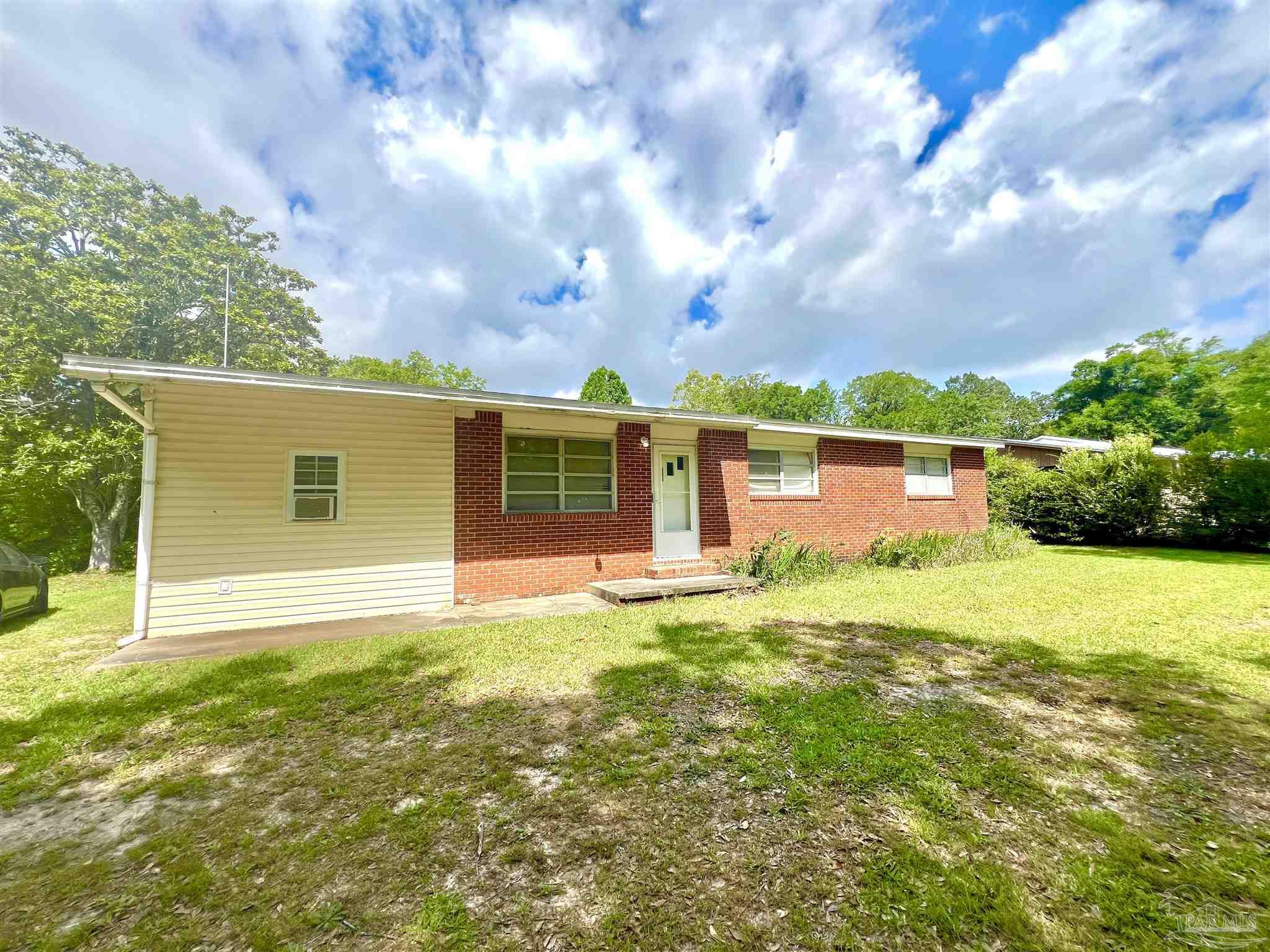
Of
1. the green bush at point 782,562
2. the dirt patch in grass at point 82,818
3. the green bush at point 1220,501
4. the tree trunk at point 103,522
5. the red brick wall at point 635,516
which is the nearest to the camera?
the dirt patch in grass at point 82,818

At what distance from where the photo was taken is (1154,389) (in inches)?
1383

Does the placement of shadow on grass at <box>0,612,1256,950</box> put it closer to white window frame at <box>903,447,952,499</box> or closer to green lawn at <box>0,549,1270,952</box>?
green lawn at <box>0,549,1270,952</box>

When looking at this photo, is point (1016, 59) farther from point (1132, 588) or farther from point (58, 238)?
point (58, 238)

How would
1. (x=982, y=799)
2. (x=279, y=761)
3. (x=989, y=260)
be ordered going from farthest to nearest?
(x=989, y=260) → (x=279, y=761) → (x=982, y=799)

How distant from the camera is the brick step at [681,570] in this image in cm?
851

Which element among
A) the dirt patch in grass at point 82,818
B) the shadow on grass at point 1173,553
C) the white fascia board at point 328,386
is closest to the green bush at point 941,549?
the shadow on grass at point 1173,553

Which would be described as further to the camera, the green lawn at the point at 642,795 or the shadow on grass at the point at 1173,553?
the shadow on grass at the point at 1173,553

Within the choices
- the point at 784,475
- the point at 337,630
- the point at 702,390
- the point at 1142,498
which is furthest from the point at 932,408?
the point at 337,630

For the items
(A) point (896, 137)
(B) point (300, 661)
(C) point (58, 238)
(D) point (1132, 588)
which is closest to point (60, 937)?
(B) point (300, 661)

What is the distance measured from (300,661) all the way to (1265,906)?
6.52 metres

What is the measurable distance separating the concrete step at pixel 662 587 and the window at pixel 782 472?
8.44ft

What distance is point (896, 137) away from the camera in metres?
12.1

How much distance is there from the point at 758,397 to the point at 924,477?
1194 inches

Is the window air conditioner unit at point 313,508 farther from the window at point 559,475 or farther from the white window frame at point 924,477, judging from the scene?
the white window frame at point 924,477
